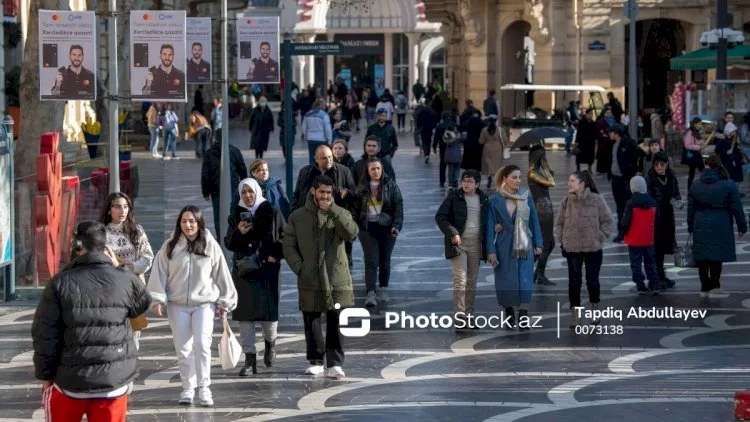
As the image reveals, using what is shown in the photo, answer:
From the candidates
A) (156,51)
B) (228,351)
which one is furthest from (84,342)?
(156,51)

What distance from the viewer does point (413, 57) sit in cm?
9481

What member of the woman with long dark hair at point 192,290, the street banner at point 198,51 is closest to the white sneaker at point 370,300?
the woman with long dark hair at point 192,290

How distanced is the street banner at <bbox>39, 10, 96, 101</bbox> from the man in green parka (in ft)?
14.1

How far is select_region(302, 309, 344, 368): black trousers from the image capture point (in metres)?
13.2

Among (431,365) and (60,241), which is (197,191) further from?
(431,365)

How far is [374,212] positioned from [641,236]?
285cm

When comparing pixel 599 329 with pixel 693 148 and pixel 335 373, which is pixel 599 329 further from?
pixel 693 148

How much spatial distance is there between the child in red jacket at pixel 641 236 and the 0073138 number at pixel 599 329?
202cm

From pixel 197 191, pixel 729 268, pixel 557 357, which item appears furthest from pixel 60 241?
pixel 197 191

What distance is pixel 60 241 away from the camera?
59.8 feet

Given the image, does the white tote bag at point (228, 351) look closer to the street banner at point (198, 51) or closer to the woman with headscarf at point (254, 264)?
the woman with headscarf at point (254, 264)

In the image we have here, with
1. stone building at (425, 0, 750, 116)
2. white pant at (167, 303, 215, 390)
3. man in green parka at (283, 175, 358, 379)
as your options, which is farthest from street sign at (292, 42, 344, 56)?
stone building at (425, 0, 750, 116)

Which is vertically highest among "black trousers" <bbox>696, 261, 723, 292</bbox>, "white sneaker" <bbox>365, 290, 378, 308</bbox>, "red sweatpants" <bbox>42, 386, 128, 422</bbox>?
"red sweatpants" <bbox>42, 386, 128, 422</bbox>
